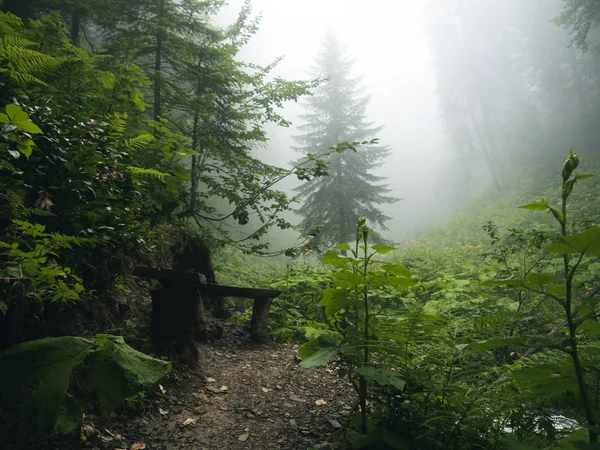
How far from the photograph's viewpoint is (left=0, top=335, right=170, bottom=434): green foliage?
3.01ft

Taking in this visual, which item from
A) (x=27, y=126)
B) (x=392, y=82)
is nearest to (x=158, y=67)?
(x=27, y=126)

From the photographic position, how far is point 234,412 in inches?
121

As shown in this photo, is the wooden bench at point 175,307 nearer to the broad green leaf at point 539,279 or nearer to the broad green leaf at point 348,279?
the broad green leaf at point 348,279

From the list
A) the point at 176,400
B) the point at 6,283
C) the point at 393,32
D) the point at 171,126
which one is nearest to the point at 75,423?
the point at 6,283

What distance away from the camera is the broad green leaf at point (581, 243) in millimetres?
918

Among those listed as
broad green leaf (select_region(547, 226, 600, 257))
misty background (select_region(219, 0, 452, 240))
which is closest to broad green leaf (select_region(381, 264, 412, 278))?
broad green leaf (select_region(547, 226, 600, 257))

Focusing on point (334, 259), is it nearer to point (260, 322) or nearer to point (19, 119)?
point (19, 119)

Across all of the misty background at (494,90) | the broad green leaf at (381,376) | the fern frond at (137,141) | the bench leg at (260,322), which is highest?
→ the misty background at (494,90)

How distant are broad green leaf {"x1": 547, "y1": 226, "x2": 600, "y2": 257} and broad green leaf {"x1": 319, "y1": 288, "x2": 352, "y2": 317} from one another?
45.0 inches

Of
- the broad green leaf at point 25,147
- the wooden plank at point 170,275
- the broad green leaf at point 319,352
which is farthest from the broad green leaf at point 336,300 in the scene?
the wooden plank at point 170,275

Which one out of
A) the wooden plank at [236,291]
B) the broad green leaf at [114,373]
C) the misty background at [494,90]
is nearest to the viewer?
the broad green leaf at [114,373]

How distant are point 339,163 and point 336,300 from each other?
15.0 m

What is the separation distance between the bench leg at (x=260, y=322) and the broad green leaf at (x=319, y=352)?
12.7ft

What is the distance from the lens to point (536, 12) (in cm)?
2358
